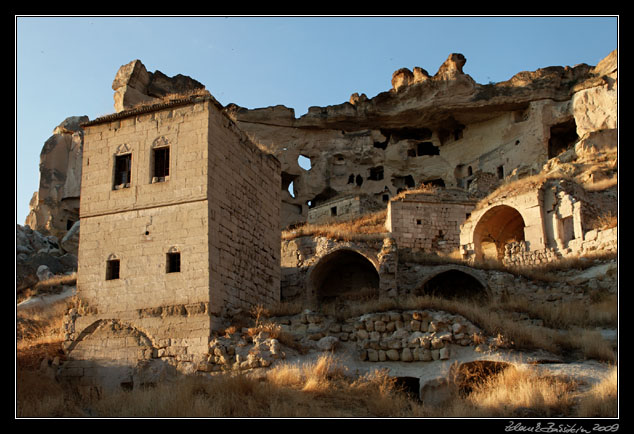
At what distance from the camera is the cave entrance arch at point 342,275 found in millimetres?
22250

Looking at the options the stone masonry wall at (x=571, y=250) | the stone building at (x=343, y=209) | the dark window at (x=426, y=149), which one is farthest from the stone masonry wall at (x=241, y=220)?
the dark window at (x=426, y=149)

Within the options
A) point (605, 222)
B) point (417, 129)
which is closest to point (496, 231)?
point (605, 222)

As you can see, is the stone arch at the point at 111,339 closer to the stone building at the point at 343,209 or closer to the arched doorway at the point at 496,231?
the arched doorway at the point at 496,231

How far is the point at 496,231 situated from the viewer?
26.8 metres

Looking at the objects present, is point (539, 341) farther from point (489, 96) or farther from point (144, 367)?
point (489, 96)

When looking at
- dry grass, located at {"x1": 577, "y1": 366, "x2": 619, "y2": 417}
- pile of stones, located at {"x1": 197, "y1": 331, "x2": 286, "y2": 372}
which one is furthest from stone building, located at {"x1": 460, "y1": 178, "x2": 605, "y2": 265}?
pile of stones, located at {"x1": 197, "y1": 331, "x2": 286, "y2": 372}

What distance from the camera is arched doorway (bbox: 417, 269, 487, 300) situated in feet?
69.7

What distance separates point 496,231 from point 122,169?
1662cm

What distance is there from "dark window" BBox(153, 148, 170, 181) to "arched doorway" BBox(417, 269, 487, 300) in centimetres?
963

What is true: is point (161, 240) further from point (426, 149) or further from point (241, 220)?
point (426, 149)

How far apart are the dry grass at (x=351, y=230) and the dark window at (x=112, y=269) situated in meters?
9.94

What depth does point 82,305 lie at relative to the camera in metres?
14.5

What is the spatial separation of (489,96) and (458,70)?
8.26ft

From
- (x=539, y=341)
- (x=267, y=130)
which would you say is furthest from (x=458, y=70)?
(x=539, y=341)
